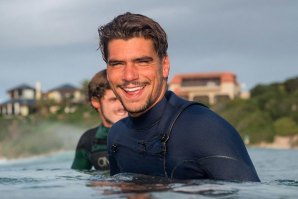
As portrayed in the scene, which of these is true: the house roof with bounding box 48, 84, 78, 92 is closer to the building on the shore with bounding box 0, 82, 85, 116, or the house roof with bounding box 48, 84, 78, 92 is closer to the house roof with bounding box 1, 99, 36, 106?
the building on the shore with bounding box 0, 82, 85, 116

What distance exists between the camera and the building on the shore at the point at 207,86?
9438cm

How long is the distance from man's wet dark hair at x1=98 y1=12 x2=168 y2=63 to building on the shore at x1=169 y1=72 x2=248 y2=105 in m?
88.2

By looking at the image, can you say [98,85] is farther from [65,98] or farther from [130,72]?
[65,98]

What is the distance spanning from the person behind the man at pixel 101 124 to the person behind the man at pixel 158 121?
3177 millimetres

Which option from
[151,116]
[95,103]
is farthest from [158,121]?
[95,103]

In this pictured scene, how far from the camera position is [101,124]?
8.45 meters

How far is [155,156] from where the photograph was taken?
4.32 metres

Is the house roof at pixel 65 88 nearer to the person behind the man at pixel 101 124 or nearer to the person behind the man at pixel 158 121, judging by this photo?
the person behind the man at pixel 101 124

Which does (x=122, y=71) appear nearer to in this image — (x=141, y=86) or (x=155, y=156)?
(x=141, y=86)

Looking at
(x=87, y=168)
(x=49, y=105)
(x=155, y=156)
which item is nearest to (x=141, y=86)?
(x=155, y=156)

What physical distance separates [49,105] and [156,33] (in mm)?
92672

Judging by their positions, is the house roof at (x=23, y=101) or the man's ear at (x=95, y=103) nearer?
the man's ear at (x=95, y=103)

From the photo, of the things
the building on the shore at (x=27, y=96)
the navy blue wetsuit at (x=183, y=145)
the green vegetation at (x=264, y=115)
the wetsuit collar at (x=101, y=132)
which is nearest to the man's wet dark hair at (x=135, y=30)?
the navy blue wetsuit at (x=183, y=145)

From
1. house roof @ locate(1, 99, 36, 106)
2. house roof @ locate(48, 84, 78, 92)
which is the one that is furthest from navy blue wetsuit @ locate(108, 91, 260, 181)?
house roof @ locate(48, 84, 78, 92)
